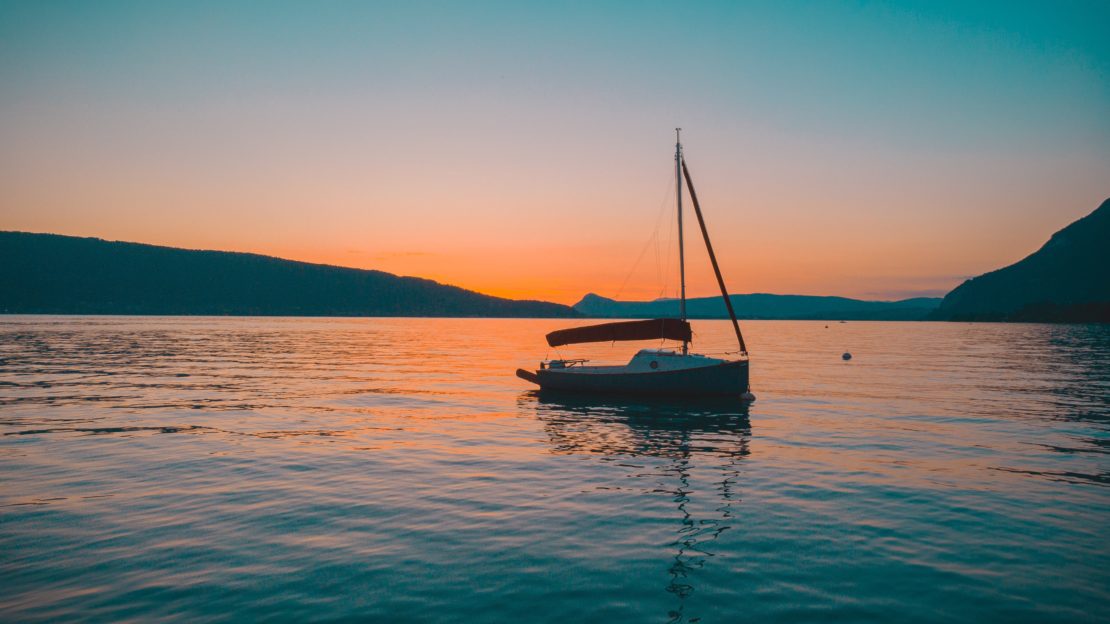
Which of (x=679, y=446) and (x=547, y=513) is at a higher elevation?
(x=547, y=513)

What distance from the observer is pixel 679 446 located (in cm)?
2372

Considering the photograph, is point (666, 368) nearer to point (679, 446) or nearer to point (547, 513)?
point (679, 446)

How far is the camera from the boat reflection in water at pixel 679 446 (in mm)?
12625

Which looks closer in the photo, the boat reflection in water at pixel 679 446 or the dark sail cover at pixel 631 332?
the boat reflection in water at pixel 679 446

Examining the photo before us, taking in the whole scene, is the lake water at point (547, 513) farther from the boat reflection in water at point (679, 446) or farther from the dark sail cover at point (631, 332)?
the dark sail cover at point (631, 332)

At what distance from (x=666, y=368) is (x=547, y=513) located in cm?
2242

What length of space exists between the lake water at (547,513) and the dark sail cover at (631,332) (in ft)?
17.5

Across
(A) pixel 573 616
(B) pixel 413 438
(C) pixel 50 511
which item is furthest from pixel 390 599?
(B) pixel 413 438

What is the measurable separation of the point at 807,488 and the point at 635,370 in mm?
19867

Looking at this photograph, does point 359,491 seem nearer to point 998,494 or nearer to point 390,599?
point 390,599

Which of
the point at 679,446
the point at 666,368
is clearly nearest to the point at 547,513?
the point at 679,446

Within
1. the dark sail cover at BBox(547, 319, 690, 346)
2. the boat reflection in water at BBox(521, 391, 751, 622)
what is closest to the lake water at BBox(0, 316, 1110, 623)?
the boat reflection in water at BBox(521, 391, 751, 622)

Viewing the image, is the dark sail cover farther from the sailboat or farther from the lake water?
the lake water

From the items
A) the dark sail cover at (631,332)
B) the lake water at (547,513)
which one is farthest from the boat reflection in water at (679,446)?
the dark sail cover at (631,332)
